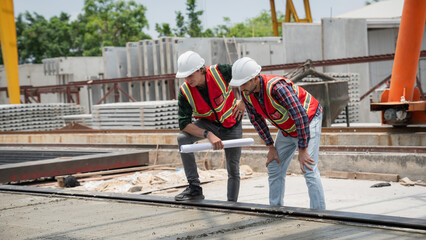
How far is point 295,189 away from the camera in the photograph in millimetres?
8414

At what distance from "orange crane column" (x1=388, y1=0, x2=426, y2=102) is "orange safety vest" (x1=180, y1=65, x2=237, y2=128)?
5.51 metres

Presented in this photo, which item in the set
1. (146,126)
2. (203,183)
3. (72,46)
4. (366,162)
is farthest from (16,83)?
(72,46)

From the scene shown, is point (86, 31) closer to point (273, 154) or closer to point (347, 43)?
point (347, 43)

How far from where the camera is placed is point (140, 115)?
15.9 meters

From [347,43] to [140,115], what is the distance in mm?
10418

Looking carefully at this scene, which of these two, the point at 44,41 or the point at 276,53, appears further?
the point at 44,41

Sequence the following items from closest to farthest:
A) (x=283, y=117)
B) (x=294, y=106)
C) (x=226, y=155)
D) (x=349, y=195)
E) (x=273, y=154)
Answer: (x=294, y=106) < (x=283, y=117) < (x=273, y=154) < (x=226, y=155) < (x=349, y=195)

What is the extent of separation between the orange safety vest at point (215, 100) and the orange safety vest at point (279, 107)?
20.8 inches

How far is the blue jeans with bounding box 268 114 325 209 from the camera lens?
5176 millimetres

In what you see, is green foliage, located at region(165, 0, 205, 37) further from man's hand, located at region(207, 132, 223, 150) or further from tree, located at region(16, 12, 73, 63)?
man's hand, located at region(207, 132, 223, 150)

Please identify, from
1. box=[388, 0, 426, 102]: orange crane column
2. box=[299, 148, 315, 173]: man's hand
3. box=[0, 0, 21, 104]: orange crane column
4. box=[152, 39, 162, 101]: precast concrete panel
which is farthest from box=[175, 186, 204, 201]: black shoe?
box=[0, 0, 21, 104]: orange crane column

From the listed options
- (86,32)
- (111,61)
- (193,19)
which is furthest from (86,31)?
(111,61)

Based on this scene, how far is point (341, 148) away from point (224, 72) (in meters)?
4.56

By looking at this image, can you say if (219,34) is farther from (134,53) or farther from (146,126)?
(146,126)
